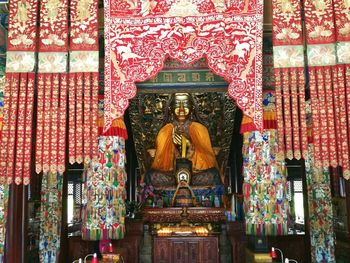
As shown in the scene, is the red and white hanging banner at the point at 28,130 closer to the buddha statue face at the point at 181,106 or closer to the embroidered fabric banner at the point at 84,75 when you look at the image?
the embroidered fabric banner at the point at 84,75

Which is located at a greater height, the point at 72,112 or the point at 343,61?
the point at 343,61

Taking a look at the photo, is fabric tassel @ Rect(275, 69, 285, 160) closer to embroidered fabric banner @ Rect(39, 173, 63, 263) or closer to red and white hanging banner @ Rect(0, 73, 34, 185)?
red and white hanging banner @ Rect(0, 73, 34, 185)

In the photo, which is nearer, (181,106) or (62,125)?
(62,125)

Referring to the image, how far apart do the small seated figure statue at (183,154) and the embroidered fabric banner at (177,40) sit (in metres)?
5.62

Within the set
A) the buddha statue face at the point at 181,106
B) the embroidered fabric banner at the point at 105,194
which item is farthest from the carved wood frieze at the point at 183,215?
the embroidered fabric banner at the point at 105,194

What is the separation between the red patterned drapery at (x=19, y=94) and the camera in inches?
163

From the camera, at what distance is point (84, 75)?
4.27 m

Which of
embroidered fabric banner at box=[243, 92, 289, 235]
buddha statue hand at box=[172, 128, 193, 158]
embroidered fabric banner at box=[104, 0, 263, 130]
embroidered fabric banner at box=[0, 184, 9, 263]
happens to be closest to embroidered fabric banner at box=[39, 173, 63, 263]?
buddha statue hand at box=[172, 128, 193, 158]

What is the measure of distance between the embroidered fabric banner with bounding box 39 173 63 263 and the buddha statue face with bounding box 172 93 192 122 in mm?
3129

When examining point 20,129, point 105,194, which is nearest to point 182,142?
point 105,194

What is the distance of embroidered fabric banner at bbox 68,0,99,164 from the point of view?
4223 millimetres

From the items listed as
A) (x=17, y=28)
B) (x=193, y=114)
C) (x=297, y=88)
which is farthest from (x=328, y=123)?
(x=193, y=114)

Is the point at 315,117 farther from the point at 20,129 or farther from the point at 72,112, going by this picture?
the point at 20,129

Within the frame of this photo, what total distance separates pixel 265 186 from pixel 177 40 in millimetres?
2916
